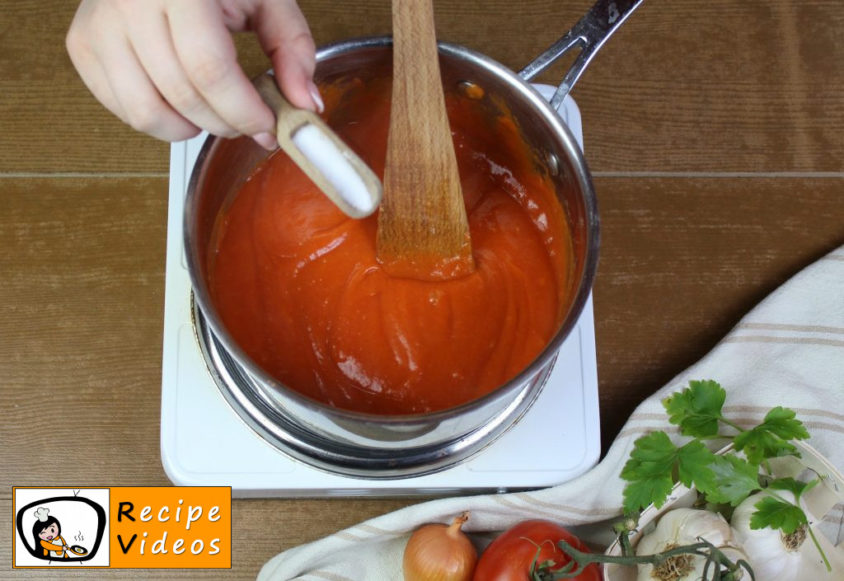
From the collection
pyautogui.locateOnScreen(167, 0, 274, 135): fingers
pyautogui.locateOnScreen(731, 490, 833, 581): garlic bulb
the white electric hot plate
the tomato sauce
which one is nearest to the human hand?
pyautogui.locateOnScreen(167, 0, 274, 135): fingers

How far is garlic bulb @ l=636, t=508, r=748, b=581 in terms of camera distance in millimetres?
892

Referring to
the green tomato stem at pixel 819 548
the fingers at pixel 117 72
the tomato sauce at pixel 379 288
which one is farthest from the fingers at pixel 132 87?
the green tomato stem at pixel 819 548

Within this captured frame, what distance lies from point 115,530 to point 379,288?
42cm

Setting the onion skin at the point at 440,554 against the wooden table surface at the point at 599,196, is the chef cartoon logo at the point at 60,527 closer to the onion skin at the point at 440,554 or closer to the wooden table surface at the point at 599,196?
the wooden table surface at the point at 599,196

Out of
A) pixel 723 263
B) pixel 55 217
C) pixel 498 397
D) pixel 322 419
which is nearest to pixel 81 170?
pixel 55 217

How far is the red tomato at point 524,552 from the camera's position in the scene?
89cm

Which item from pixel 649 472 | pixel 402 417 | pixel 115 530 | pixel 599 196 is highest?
pixel 599 196

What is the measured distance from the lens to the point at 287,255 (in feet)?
2.79

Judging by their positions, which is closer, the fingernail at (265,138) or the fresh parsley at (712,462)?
the fingernail at (265,138)

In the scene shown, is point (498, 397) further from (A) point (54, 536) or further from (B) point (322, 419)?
(A) point (54, 536)

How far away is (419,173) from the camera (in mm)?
785

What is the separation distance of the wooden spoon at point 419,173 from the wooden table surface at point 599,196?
0.28 meters

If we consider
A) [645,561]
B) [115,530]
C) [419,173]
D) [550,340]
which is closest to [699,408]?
[645,561]

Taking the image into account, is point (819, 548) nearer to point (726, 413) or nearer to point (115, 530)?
point (726, 413)
